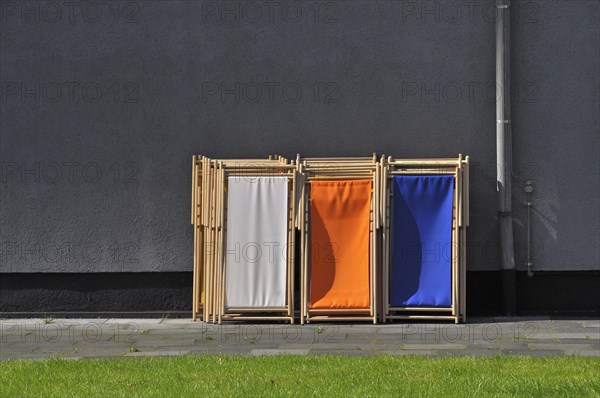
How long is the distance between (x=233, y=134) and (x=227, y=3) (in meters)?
1.90

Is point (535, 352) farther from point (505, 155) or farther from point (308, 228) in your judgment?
point (505, 155)

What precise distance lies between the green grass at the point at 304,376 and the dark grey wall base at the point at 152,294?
4.30 meters

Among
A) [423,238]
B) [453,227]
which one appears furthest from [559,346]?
[423,238]

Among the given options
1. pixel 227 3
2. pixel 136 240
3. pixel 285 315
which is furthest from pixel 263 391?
pixel 227 3

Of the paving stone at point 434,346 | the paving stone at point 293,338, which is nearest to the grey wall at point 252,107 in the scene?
the paving stone at point 293,338

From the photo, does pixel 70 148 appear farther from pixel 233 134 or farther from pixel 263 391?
pixel 263 391

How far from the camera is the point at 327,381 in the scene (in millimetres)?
8992

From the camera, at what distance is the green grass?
8.46 meters

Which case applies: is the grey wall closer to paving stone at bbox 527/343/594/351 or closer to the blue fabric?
the blue fabric

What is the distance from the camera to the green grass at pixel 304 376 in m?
8.46

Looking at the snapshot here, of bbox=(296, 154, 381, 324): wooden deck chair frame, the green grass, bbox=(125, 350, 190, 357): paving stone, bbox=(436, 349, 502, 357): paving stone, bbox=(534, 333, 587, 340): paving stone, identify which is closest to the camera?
the green grass

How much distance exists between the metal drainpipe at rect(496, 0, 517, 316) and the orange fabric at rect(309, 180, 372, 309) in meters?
2.02

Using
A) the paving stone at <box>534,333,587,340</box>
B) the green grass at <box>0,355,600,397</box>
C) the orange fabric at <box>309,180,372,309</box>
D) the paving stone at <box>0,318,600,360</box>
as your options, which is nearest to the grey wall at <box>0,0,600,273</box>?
the orange fabric at <box>309,180,372,309</box>

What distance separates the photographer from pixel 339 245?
1423 cm
